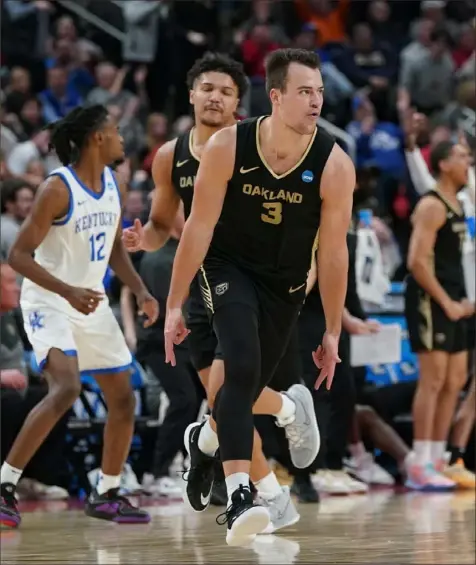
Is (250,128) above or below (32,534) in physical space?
above

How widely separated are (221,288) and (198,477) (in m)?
0.98

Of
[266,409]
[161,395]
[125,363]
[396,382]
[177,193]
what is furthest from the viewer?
[396,382]

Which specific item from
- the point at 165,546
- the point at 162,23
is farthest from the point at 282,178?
the point at 162,23

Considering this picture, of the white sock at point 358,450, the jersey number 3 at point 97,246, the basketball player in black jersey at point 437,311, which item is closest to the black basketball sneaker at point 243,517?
the jersey number 3 at point 97,246

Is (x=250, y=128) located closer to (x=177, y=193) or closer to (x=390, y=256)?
(x=177, y=193)

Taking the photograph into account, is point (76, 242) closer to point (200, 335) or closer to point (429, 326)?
point (200, 335)

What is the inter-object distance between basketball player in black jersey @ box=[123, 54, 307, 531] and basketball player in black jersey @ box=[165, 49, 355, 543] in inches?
28.4

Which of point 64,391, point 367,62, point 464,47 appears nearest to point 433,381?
point 64,391

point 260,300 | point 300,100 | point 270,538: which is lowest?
point 270,538

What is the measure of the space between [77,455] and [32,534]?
7.79 feet

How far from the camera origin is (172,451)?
904 cm

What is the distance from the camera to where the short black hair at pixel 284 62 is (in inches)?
226

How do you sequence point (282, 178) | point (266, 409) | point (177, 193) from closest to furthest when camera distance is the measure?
point (282, 178) → point (266, 409) → point (177, 193)

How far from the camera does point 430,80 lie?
1588cm
